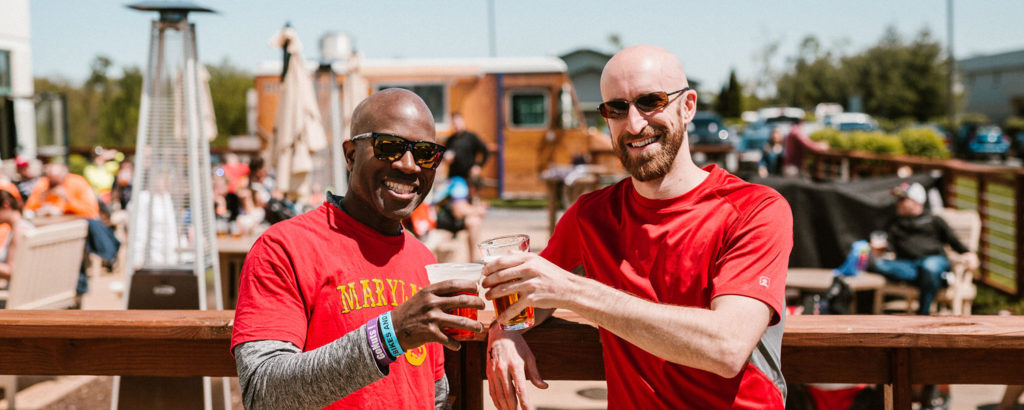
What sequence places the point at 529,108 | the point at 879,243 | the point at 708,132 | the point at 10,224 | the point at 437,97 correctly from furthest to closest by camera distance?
1. the point at 708,132
2. the point at 529,108
3. the point at 437,97
4. the point at 879,243
5. the point at 10,224

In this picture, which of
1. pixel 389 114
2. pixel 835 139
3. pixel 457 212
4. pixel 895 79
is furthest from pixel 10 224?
pixel 895 79

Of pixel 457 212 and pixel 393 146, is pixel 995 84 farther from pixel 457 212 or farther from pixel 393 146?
pixel 393 146

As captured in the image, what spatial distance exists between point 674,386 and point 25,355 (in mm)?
1889

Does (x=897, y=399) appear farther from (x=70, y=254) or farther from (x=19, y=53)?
(x=19, y=53)


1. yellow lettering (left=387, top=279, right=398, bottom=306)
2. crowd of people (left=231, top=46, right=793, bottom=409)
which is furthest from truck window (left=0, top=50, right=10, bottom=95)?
yellow lettering (left=387, top=279, right=398, bottom=306)

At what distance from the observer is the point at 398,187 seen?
6.21 ft

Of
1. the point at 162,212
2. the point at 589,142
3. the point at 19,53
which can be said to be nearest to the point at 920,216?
the point at 162,212

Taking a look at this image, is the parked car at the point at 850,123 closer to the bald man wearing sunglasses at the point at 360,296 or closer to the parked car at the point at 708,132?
the parked car at the point at 708,132

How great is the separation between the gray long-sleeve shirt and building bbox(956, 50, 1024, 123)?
64583mm

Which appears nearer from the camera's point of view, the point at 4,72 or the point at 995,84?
the point at 4,72

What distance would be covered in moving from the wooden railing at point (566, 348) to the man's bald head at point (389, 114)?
25.5 inches

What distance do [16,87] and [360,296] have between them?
1755 cm

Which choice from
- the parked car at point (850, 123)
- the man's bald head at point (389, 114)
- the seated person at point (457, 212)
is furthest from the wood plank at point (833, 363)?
the parked car at point (850, 123)

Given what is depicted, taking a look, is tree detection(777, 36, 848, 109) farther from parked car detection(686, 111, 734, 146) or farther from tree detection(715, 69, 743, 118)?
parked car detection(686, 111, 734, 146)
